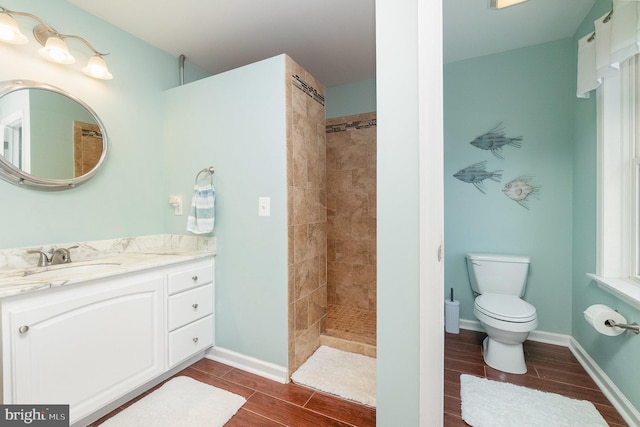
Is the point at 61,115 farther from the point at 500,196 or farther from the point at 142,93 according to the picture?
the point at 500,196

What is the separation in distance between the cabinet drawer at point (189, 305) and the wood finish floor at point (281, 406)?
402 mm

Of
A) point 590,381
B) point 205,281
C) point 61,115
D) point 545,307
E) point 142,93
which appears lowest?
point 590,381

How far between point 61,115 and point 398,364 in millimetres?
2439

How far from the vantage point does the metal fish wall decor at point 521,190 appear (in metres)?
2.23

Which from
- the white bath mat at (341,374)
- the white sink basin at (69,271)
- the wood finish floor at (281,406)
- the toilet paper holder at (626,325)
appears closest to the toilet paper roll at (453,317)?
the white bath mat at (341,374)

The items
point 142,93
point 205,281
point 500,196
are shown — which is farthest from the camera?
point 500,196

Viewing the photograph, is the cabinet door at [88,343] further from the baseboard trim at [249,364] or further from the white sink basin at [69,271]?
the baseboard trim at [249,364]

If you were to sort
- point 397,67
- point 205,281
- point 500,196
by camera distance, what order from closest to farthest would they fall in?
point 397,67
point 205,281
point 500,196

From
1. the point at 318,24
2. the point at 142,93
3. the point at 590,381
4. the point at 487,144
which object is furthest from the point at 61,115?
the point at 590,381

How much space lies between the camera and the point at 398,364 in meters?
0.95

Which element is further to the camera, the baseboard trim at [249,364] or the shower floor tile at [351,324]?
the shower floor tile at [351,324]

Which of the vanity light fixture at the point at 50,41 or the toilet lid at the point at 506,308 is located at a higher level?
the vanity light fixture at the point at 50,41

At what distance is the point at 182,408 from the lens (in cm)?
151

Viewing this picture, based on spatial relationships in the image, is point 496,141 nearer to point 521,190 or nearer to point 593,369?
point 521,190
